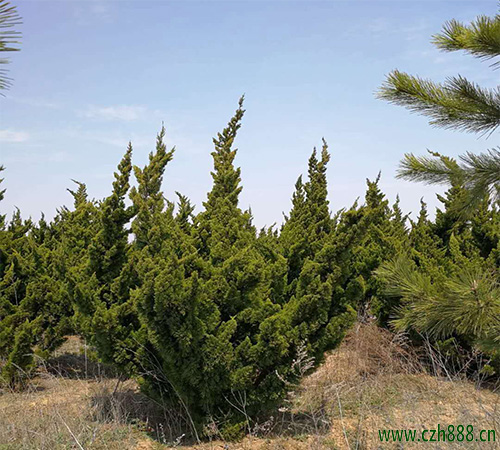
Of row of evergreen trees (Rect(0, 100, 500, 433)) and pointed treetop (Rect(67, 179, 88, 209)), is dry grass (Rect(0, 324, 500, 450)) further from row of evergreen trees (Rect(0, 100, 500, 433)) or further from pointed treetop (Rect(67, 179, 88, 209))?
pointed treetop (Rect(67, 179, 88, 209))

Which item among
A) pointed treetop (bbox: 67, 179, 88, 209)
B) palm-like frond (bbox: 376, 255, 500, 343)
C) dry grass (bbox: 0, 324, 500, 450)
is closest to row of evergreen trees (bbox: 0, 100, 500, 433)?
palm-like frond (bbox: 376, 255, 500, 343)

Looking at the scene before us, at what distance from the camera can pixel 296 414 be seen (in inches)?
194

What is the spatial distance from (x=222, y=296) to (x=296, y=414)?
4.86 feet

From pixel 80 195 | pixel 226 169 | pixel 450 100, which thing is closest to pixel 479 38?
pixel 450 100

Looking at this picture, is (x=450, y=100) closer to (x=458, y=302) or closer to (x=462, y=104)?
(x=462, y=104)

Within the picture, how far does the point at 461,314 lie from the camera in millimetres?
3691

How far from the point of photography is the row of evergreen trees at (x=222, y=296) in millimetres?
4012

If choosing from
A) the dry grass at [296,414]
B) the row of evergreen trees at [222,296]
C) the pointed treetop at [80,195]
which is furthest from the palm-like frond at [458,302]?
the pointed treetop at [80,195]

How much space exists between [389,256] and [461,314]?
361cm

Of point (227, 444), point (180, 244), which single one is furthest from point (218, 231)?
point (227, 444)

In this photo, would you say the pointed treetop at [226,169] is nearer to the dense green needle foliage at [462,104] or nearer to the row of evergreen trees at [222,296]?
the row of evergreen trees at [222,296]

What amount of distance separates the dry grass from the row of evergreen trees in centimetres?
33

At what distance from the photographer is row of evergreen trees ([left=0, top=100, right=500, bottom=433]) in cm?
401

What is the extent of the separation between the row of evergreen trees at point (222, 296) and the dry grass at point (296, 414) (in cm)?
33
